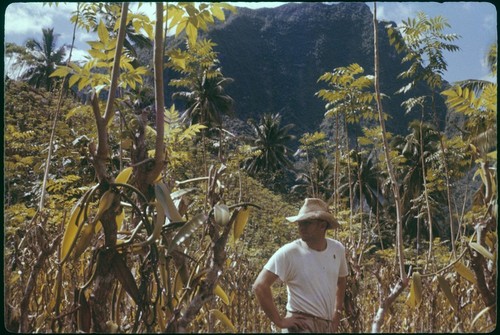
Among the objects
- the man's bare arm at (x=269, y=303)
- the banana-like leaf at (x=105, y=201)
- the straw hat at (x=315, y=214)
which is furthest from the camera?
the straw hat at (x=315, y=214)

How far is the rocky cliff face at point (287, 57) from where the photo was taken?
119 ft

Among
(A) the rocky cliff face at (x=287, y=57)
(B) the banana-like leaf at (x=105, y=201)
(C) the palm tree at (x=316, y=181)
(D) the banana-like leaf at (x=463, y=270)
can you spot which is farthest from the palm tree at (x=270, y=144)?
(B) the banana-like leaf at (x=105, y=201)

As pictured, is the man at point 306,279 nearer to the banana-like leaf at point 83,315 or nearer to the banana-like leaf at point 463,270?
the banana-like leaf at point 463,270

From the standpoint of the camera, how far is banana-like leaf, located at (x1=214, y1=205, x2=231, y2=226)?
1.28 meters

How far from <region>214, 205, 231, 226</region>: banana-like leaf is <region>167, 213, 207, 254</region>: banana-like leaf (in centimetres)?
4

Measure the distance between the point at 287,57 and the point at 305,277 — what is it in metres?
39.7

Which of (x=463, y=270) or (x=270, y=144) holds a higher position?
(x=270, y=144)

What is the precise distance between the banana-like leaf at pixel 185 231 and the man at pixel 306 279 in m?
0.57

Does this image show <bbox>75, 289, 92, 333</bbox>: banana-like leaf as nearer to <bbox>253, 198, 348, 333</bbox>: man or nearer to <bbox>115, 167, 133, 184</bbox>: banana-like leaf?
<bbox>115, 167, 133, 184</bbox>: banana-like leaf

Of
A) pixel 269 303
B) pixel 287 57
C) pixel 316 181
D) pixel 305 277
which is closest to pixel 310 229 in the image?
pixel 305 277

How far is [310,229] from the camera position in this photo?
1.89 meters

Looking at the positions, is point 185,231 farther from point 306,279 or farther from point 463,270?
point 463,270

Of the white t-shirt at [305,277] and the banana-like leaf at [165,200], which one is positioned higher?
the banana-like leaf at [165,200]

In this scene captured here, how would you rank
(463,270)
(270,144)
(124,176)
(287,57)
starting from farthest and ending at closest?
1. (287,57)
2. (270,144)
3. (463,270)
4. (124,176)
